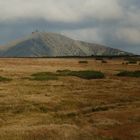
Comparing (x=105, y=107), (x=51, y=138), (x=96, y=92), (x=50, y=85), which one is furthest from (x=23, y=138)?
(x=50, y=85)

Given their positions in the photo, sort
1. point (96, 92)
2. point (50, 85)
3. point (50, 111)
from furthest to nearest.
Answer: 1. point (50, 85)
2. point (96, 92)
3. point (50, 111)

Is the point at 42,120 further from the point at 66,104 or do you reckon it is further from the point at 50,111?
the point at 66,104

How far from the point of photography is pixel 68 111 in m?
40.3

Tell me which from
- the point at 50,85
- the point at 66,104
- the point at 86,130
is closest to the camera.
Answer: the point at 86,130

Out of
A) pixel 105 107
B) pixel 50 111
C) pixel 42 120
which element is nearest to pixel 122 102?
pixel 105 107

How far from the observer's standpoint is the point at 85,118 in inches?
1422

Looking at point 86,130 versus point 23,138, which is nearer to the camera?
point 23,138

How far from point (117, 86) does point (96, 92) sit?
29.4ft

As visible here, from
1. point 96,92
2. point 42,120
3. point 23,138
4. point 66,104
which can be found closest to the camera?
point 23,138

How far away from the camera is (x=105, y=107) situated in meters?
42.2

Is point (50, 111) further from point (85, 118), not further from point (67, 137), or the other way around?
point (67, 137)

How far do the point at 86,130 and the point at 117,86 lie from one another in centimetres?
3242

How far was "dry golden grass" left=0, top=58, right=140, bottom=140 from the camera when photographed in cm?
2961

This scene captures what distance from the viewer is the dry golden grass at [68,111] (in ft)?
97.1
